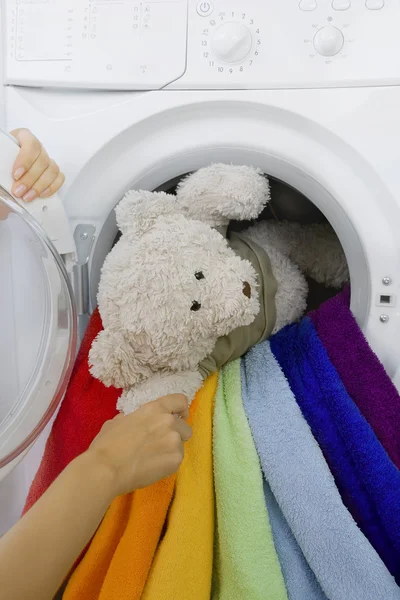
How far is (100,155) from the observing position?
81 cm

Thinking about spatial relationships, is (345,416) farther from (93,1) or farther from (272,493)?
(93,1)

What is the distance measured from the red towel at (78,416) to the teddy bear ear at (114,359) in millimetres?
101

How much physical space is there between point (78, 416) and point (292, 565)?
349 millimetres

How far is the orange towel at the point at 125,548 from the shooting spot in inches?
28.1

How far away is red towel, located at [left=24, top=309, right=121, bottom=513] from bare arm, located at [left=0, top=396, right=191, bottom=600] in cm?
13

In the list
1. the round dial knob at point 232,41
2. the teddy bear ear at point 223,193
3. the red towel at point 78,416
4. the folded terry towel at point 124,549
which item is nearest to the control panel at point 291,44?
the round dial knob at point 232,41

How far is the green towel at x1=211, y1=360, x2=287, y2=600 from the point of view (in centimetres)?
69

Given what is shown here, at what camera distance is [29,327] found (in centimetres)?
86

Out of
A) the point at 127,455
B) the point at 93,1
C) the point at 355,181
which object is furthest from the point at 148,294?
the point at 93,1

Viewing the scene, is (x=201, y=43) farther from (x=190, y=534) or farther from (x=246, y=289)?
(x=190, y=534)

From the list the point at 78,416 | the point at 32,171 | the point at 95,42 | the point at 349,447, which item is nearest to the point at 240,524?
the point at 349,447

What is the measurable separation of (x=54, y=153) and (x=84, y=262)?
160 mm

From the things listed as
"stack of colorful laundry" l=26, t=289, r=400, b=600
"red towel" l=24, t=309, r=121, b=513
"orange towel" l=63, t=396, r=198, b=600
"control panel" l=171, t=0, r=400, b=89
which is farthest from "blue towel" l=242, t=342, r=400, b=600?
"control panel" l=171, t=0, r=400, b=89

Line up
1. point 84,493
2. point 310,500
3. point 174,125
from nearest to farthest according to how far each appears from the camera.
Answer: point 84,493 → point 310,500 → point 174,125
